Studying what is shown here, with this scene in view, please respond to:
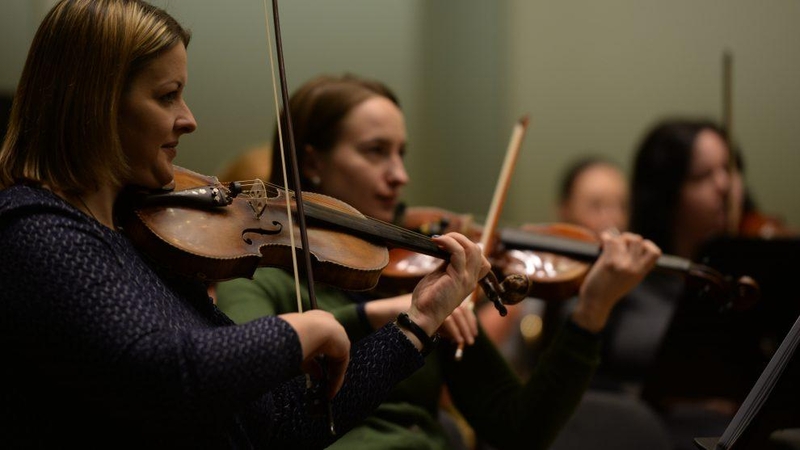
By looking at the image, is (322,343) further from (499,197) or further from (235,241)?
(499,197)

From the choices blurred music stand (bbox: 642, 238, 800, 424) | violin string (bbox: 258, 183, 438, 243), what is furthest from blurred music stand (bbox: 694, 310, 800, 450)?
blurred music stand (bbox: 642, 238, 800, 424)

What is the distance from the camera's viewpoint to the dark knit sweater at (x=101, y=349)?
31.1 inches

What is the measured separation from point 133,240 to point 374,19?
1843 millimetres

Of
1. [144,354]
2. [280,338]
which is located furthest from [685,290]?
[144,354]

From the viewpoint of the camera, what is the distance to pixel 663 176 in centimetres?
253

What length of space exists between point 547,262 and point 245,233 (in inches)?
31.8

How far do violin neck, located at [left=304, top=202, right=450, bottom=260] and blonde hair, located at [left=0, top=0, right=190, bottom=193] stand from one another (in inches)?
11.5

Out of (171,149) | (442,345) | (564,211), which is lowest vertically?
(564,211)

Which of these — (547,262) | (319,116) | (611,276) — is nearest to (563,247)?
(547,262)

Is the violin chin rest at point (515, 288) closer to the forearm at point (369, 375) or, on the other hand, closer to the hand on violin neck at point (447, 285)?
the hand on violin neck at point (447, 285)

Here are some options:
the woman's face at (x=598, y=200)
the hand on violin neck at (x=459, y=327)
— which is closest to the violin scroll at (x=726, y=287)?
the hand on violin neck at (x=459, y=327)

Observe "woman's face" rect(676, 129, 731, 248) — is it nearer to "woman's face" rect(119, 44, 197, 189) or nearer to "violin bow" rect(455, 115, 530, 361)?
"violin bow" rect(455, 115, 530, 361)

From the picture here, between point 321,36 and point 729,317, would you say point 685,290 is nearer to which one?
point 729,317

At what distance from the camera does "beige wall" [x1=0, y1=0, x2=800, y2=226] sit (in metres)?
3.17
